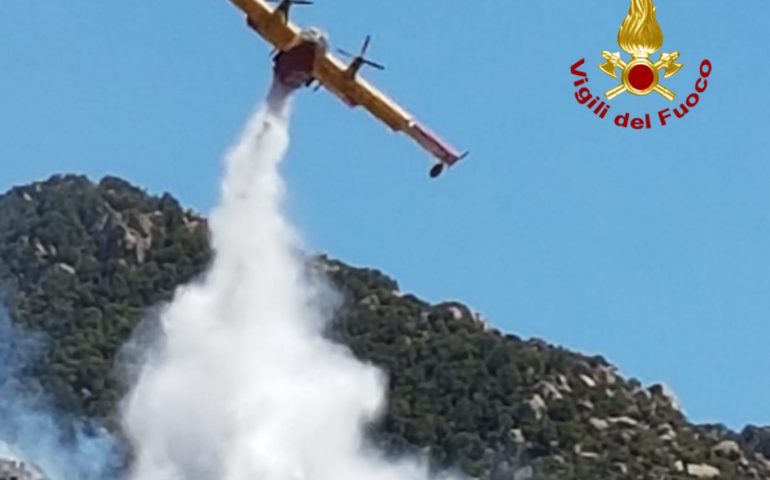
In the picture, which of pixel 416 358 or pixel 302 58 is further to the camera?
pixel 416 358

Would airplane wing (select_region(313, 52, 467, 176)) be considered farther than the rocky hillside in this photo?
No

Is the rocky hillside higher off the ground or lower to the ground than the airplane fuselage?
higher

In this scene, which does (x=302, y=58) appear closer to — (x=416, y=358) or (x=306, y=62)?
(x=306, y=62)

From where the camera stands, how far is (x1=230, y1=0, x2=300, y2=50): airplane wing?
90.4m

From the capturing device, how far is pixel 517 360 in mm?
172375

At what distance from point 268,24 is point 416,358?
279 feet

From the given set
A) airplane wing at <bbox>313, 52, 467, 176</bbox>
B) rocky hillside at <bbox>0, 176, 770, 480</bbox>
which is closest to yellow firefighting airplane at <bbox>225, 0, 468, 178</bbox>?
airplane wing at <bbox>313, 52, 467, 176</bbox>

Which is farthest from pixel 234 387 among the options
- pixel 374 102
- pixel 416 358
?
pixel 416 358

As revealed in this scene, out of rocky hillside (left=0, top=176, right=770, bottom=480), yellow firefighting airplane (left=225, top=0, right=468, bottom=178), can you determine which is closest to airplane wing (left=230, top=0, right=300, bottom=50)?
yellow firefighting airplane (left=225, top=0, right=468, bottom=178)

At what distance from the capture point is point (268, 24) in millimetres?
90438

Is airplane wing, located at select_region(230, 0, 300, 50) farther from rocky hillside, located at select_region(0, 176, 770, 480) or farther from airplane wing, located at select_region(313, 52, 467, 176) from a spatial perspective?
rocky hillside, located at select_region(0, 176, 770, 480)

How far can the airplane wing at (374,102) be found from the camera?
9219 centimetres

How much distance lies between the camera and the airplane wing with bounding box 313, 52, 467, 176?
3629 inches

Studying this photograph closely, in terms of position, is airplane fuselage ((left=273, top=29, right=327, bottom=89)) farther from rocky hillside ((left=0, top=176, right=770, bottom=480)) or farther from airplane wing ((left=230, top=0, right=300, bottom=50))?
rocky hillside ((left=0, top=176, right=770, bottom=480))
